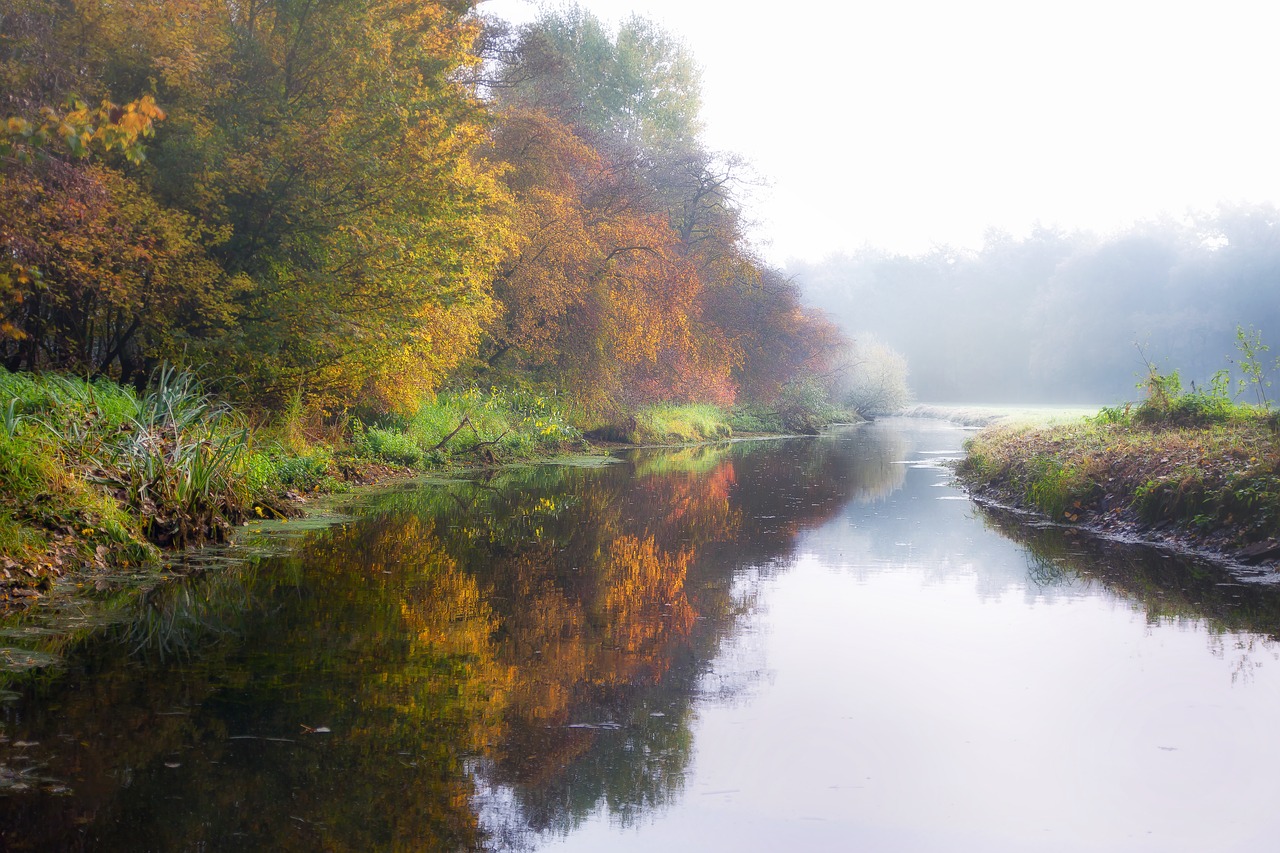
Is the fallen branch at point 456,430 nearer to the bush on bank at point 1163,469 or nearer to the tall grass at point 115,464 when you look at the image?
the tall grass at point 115,464

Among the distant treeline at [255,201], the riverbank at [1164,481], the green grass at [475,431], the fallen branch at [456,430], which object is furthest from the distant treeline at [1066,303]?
the distant treeline at [255,201]

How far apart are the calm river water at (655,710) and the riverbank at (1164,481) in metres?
0.96

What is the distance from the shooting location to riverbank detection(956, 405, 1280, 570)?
9586mm

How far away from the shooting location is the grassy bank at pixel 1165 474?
9.68m

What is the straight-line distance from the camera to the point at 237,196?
13969 millimetres

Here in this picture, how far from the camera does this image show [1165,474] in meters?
11.0

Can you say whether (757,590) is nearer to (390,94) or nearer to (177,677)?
(177,677)

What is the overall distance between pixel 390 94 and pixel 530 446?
31.6ft

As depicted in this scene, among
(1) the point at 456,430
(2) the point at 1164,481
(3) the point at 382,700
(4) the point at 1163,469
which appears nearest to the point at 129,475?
(3) the point at 382,700

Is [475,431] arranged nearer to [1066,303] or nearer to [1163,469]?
[1163,469]

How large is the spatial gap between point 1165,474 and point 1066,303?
253ft

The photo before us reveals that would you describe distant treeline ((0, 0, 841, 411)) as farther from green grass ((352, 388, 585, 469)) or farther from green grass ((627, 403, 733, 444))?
green grass ((627, 403, 733, 444))

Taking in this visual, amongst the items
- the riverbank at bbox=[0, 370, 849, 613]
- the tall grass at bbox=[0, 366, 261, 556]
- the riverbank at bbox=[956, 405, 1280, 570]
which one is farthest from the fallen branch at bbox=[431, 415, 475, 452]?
the riverbank at bbox=[956, 405, 1280, 570]

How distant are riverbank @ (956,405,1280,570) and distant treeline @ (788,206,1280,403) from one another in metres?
41.4
